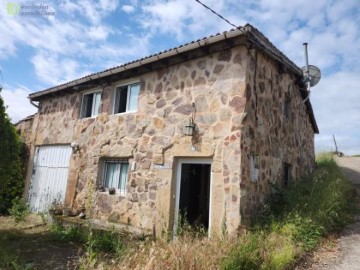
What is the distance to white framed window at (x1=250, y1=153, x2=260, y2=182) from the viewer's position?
6633mm

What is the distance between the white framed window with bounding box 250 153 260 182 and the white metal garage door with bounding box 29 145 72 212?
265 inches

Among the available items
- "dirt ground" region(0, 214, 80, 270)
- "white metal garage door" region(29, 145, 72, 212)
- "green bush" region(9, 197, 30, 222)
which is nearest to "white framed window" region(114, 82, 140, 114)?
"white metal garage door" region(29, 145, 72, 212)

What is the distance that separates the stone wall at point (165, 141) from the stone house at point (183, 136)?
1.0 inches

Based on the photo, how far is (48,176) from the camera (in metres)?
11.2

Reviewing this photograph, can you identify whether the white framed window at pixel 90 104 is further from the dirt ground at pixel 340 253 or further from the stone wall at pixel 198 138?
the dirt ground at pixel 340 253

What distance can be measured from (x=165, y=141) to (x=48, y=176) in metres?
5.97

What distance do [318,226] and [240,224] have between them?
168 centimetres

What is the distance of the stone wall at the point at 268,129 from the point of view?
257 inches

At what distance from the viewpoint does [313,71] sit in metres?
10.3

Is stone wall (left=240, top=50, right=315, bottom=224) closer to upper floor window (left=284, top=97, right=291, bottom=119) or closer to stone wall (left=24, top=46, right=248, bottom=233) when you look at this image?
upper floor window (left=284, top=97, right=291, bottom=119)

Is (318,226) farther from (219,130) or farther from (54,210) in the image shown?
(54,210)

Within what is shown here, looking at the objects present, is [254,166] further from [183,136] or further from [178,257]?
[178,257]

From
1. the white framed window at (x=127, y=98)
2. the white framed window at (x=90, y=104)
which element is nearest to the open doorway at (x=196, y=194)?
the white framed window at (x=127, y=98)

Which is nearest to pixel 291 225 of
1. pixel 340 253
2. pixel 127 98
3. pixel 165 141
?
pixel 340 253
